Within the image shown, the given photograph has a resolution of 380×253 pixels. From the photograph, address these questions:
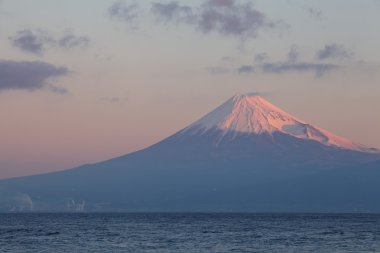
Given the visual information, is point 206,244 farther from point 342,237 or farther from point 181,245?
point 342,237

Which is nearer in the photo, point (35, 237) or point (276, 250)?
point (276, 250)

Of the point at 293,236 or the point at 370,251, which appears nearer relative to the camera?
the point at 370,251

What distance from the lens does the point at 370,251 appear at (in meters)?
83.9

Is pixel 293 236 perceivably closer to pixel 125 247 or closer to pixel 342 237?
pixel 342 237

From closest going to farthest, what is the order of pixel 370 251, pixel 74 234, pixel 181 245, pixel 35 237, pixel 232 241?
pixel 370 251, pixel 181 245, pixel 232 241, pixel 35 237, pixel 74 234

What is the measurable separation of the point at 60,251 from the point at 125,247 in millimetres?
6157

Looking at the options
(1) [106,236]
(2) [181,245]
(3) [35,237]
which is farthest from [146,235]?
(2) [181,245]

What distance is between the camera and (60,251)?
84.3 meters

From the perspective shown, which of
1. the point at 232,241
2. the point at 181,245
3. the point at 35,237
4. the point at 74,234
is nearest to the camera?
the point at 181,245

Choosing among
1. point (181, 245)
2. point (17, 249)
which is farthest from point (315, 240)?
point (17, 249)

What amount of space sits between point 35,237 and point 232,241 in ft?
65.0

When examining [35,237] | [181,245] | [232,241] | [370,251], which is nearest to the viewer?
[370,251]

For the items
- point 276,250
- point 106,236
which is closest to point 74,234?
point 106,236

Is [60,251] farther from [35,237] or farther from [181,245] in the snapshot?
[35,237]
